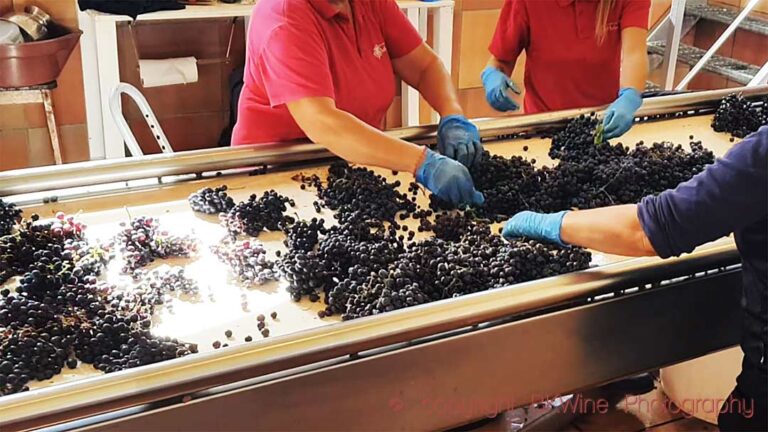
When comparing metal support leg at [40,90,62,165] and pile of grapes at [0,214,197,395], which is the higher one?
pile of grapes at [0,214,197,395]

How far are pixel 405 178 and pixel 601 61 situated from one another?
99 cm

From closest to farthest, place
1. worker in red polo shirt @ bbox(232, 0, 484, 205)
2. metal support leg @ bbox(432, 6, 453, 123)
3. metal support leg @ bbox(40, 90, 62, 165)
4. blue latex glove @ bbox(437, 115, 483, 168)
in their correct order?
worker in red polo shirt @ bbox(232, 0, 484, 205) < blue latex glove @ bbox(437, 115, 483, 168) < metal support leg @ bbox(40, 90, 62, 165) < metal support leg @ bbox(432, 6, 453, 123)

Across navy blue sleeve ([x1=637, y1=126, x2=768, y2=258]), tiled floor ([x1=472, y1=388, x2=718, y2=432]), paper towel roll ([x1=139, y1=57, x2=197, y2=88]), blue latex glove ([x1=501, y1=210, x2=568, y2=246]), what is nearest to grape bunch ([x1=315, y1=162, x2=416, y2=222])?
blue latex glove ([x1=501, y1=210, x2=568, y2=246])

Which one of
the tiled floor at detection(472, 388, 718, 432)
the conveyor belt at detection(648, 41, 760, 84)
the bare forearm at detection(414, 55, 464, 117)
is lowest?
the tiled floor at detection(472, 388, 718, 432)

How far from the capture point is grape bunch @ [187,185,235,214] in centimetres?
166

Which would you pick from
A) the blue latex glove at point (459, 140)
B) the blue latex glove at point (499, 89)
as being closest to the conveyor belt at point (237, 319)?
the blue latex glove at point (459, 140)

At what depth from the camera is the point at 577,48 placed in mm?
2471

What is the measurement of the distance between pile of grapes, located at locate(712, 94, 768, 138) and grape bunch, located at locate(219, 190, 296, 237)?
135 centimetres

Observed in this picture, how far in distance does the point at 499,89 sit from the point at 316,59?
2.98 ft

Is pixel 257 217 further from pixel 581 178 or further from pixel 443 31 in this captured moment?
pixel 443 31

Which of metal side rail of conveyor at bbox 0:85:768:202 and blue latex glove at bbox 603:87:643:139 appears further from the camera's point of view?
blue latex glove at bbox 603:87:643:139

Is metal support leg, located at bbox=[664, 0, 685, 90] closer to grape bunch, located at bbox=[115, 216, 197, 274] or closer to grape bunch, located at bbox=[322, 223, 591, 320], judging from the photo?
grape bunch, located at bbox=[322, 223, 591, 320]

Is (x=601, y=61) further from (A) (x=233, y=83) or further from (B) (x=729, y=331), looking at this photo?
(A) (x=233, y=83)

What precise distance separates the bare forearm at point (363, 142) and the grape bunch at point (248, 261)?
15.1 inches
